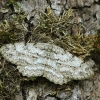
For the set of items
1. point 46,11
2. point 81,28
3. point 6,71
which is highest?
point 46,11

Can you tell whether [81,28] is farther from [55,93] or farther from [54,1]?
[55,93]

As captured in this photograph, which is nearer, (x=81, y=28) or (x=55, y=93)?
(x=55, y=93)

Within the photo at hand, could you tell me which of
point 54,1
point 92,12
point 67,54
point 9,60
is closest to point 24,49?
point 9,60

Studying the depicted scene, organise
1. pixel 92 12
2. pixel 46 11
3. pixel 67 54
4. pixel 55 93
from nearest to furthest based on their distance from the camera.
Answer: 1. pixel 55 93
2. pixel 67 54
3. pixel 46 11
4. pixel 92 12

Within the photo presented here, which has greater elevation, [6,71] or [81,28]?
[81,28]
